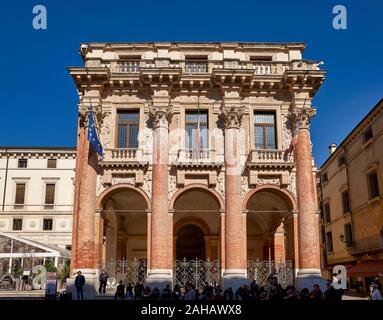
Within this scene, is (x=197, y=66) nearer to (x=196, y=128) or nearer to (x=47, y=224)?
(x=196, y=128)

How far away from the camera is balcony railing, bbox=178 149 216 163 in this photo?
2417 centimetres

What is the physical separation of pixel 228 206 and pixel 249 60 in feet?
29.7

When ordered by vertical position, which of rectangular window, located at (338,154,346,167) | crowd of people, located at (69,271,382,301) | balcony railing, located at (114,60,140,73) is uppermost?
balcony railing, located at (114,60,140,73)

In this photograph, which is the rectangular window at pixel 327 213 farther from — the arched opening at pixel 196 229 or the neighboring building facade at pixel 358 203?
the arched opening at pixel 196 229

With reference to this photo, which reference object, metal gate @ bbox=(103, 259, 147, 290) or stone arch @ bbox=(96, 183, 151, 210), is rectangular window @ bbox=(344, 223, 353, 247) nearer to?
metal gate @ bbox=(103, 259, 147, 290)

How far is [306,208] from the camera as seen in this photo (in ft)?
76.8

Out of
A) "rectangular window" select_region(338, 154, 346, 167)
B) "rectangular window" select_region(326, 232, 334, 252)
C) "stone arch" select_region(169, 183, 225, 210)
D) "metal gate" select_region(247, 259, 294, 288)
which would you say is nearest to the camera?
"metal gate" select_region(247, 259, 294, 288)

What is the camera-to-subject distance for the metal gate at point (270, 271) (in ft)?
76.8

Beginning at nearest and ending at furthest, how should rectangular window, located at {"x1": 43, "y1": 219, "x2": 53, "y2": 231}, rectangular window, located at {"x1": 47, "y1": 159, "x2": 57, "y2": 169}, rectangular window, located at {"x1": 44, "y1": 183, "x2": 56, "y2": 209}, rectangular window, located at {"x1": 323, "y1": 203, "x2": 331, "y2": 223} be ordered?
1. rectangular window, located at {"x1": 323, "y1": 203, "x2": 331, "y2": 223}
2. rectangular window, located at {"x1": 43, "y1": 219, "x2": 53, "y2": 231}
3. rectangular window, located at {"x1": 44, "y1": 183, "x2": 56, "y2": 209}
4. rectangular window, located at {"x1": 47, "y1": 159, "x2": 57, "y2": 169}

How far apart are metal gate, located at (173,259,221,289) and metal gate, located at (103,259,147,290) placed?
1.82m

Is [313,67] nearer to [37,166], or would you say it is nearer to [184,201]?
[184,201]

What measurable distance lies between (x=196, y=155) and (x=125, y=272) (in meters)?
7.23

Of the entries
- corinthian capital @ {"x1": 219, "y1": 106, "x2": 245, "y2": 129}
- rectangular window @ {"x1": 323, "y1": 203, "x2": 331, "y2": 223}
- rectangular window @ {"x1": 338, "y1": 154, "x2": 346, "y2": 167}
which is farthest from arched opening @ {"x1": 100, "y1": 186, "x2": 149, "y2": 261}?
rectangular window @ {"x1": 323, "y1": 203, "x2": 331, "y2": 223}

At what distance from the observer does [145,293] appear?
19.0 meters
